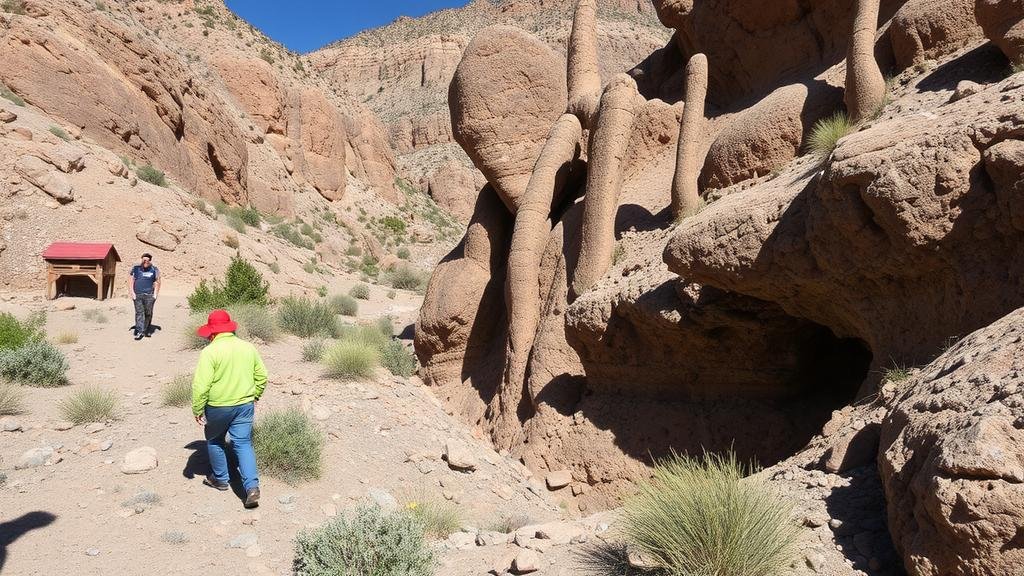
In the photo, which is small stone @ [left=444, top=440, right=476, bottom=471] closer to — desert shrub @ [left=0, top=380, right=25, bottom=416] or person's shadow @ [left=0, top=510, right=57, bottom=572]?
person's shadow @ [left=0, top=510, right=57, bottom=572]

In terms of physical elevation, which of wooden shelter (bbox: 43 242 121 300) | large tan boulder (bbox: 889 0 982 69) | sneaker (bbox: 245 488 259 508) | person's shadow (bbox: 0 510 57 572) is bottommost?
sneaker (bbox: 245 488 259 508)

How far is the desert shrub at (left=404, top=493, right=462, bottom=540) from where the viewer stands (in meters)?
4.72

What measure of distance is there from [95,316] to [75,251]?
7.98 ft

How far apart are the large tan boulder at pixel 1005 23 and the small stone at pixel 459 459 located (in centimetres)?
682

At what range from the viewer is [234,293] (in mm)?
12797

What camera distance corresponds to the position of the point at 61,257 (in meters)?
12.1

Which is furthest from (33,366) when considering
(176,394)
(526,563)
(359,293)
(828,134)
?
(359,293)

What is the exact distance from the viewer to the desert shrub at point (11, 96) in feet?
51.2

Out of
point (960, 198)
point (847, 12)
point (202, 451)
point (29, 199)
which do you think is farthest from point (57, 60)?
point (960, 198)

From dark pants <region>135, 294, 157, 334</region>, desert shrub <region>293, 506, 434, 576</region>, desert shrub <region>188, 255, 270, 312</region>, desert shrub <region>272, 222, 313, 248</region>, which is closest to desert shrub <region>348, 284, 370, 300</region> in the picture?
desert shrub <region>272, 222, 313, 248</region>

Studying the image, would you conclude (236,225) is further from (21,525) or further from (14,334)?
(21,525)

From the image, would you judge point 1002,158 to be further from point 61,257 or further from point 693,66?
point 61,257

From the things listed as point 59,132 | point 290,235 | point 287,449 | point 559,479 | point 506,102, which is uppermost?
point 59,132

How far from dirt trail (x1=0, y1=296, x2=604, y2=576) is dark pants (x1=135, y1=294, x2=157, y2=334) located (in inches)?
19.1
